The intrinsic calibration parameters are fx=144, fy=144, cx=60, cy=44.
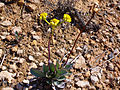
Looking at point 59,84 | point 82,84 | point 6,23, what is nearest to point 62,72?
point 59,84

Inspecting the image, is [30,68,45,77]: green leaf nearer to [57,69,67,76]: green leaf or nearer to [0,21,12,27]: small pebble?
[57,69,67,76]: green leaf

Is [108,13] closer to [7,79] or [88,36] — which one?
[88,36]

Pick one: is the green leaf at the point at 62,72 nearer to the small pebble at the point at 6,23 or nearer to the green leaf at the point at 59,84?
the green leaf at the point at 59,84

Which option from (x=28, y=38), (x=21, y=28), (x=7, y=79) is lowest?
(x=7, y=79)

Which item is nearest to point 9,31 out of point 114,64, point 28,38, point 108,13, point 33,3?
point 28,38

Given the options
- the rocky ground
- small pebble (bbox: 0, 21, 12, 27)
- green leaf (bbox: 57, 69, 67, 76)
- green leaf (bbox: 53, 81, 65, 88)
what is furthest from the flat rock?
small pebble (bbox: 0, 21, 12, 27)

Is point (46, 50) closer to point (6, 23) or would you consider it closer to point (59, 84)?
point (59, 84)

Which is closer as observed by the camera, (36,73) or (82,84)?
(36,73)

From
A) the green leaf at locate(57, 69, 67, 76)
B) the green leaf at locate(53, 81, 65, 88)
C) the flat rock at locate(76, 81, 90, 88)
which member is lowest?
the flat rock at locate(76, 81, 90, 88)
